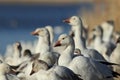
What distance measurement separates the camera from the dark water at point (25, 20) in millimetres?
29741

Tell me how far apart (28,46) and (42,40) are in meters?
6.54

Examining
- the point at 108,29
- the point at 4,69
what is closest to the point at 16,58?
the point at 4,69

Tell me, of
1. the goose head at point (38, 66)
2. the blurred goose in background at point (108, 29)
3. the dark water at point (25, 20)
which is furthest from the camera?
the dark water at point (25, 20)

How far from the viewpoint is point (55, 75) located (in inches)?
414

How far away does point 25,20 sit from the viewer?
4862 cm

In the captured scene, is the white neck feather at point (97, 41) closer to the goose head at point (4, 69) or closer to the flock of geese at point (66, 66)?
the flock of geese at point (66, 66)

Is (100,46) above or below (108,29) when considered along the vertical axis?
above

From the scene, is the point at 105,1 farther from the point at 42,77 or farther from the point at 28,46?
the point at 42,77

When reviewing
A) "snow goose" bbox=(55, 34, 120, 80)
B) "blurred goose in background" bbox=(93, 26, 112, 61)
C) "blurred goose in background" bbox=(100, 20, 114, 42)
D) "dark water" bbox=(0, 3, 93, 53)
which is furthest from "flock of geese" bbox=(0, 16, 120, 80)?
"dark water" bbox=(0, 3, 93, 53)

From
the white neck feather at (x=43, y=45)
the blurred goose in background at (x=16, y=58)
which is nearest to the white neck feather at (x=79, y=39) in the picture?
the white neck feather at (x=43, y=45)

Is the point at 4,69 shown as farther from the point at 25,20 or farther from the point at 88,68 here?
the point at 25,20

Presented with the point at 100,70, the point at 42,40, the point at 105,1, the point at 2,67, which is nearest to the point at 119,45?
the point at 42,40

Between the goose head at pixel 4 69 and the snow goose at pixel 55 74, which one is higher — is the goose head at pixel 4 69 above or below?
above

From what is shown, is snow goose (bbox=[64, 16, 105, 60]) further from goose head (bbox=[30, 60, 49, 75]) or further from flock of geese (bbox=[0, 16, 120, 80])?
goose head (bbox=[30, 60, 49, 75])
